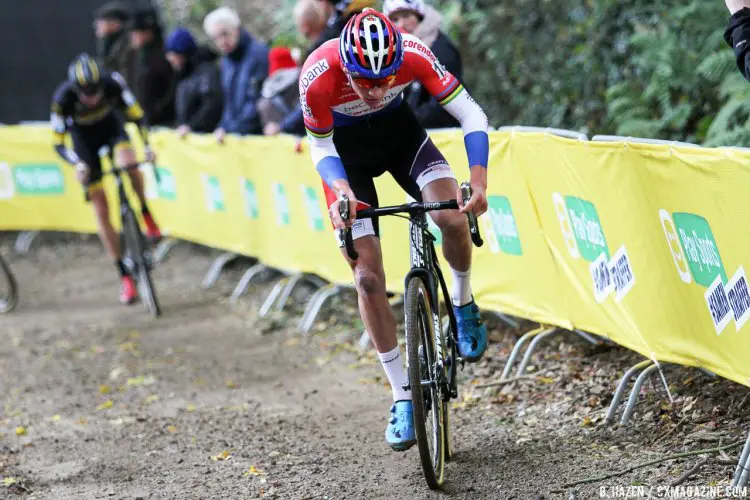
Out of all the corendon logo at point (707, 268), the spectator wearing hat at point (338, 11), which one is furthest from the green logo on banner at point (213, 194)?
the corendon logo at point (707, 268)

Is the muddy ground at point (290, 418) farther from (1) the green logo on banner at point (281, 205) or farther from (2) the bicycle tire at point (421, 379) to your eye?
(1) the green logo on banner at point (281, 205)

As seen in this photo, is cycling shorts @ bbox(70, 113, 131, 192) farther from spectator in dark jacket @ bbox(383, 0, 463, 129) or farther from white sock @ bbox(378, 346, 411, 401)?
white sock @ bbox(378, 346, 411, 401)

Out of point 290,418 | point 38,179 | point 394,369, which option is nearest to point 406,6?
point 290,418

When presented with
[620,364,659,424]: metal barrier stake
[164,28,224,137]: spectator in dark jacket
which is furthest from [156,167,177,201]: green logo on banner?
[620,364,659,424]: metal barrier stake

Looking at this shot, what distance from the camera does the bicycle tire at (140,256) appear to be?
35.2 feet

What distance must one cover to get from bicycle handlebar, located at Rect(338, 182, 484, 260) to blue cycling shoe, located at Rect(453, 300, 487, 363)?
90 cm

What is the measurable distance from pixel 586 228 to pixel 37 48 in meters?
13.7

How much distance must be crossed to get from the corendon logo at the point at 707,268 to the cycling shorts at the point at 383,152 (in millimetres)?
1223

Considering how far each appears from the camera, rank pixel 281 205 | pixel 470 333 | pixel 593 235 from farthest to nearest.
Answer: pixel 281 205, pixel 593 235, pixel 470 333

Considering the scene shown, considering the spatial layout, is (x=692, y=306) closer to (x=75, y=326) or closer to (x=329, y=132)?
(x=329, y=132)

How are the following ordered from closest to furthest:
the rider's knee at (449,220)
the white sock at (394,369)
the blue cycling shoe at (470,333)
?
1. the white sock at (394,369)
2. the rider's knee at (449,220)
3. the blue cycling shoe at (470,333)

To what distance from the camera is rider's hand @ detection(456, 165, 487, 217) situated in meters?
4.73

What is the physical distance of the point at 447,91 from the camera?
521 centimetres

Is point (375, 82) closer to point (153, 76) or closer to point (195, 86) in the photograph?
point (195, 86)
